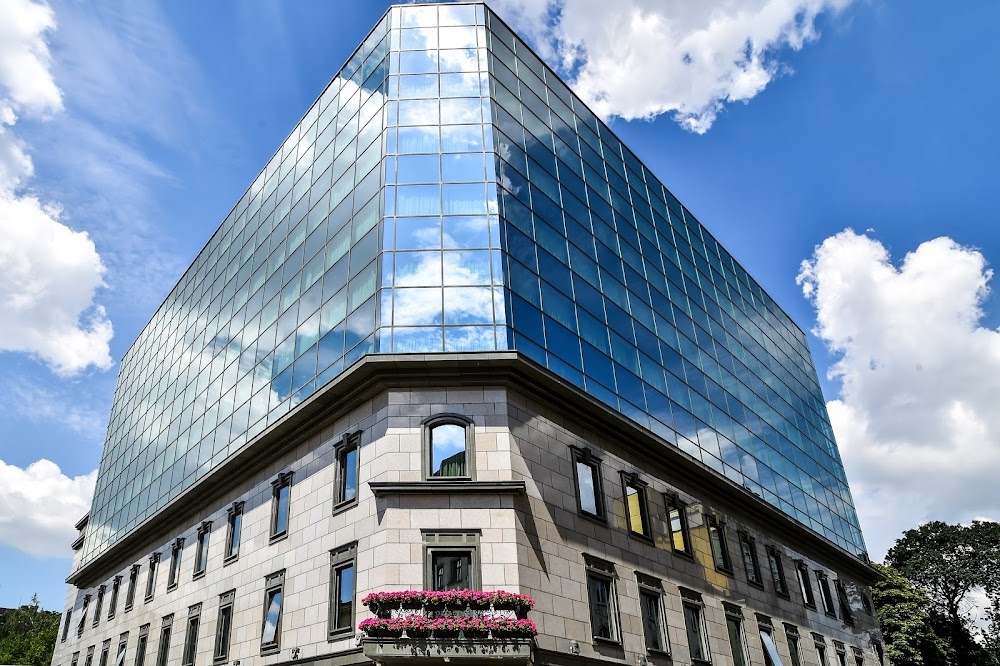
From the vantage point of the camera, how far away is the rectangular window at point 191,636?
2952 centimetres

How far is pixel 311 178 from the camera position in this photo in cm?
3459

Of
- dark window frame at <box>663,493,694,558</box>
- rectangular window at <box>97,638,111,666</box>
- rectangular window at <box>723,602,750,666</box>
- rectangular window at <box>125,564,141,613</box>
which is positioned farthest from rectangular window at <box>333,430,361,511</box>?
rectangular window at <box>97,638,111,666</box>

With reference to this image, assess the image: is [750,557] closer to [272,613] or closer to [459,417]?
[459,417]

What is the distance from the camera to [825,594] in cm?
4144

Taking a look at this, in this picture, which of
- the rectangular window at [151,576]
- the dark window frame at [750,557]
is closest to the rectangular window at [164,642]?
the rectangular window at [151,576]

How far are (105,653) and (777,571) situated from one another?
36.4m

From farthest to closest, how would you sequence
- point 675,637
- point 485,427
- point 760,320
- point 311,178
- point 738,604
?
point 760,320 < point 311,178 < point 738,604 < point 675,637 < point 485,427

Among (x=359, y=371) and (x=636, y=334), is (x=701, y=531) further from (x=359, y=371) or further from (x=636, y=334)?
(x=359, y=371)

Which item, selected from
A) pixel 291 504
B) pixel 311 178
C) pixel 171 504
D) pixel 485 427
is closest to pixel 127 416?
pixel 171 504

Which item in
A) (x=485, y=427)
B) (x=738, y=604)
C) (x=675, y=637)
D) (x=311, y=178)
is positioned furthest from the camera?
(x=311, y=178)

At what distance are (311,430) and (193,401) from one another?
606 inches

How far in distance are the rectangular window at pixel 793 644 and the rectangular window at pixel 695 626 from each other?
8.62m

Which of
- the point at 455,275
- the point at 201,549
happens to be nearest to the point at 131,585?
the point at 201,549

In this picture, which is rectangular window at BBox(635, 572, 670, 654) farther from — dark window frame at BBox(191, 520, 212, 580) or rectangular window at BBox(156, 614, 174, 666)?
rectangular window at BBox(156, 614, 174, 666)
